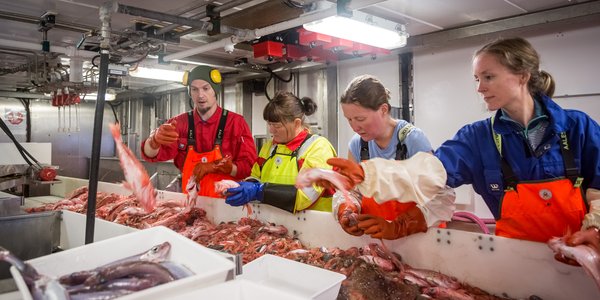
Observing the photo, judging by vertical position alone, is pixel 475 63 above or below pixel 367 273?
above

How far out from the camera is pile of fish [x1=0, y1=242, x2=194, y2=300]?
3.77 ft

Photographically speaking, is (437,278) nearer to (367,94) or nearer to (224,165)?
(367,94)

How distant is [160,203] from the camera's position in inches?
164

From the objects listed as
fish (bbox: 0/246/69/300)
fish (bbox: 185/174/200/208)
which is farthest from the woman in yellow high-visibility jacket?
fish (bbox: 0/246/69/300)

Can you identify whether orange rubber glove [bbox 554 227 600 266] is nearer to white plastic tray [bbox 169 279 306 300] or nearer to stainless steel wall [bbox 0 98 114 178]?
white plastic tray [bbox 169 279 306 300]

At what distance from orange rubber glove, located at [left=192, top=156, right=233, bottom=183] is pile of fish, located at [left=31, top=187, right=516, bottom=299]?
347mm

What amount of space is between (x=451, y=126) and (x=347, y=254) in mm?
3871

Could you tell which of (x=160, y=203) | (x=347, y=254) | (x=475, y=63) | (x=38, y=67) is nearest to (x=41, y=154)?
(x=38, y=67)

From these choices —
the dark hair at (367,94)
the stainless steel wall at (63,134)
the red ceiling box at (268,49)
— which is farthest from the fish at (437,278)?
the stainless steel wall at (63,134)

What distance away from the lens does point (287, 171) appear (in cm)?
352

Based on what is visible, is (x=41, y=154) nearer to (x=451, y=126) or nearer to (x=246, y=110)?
(x=246, y=110)

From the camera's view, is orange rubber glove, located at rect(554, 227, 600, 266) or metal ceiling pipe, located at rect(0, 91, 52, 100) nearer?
orange rubber glove, located at rect(554, 227, 600, 266)

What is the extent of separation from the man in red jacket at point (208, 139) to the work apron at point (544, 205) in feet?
8.29

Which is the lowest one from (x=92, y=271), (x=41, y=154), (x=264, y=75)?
(x=92, y=271)
